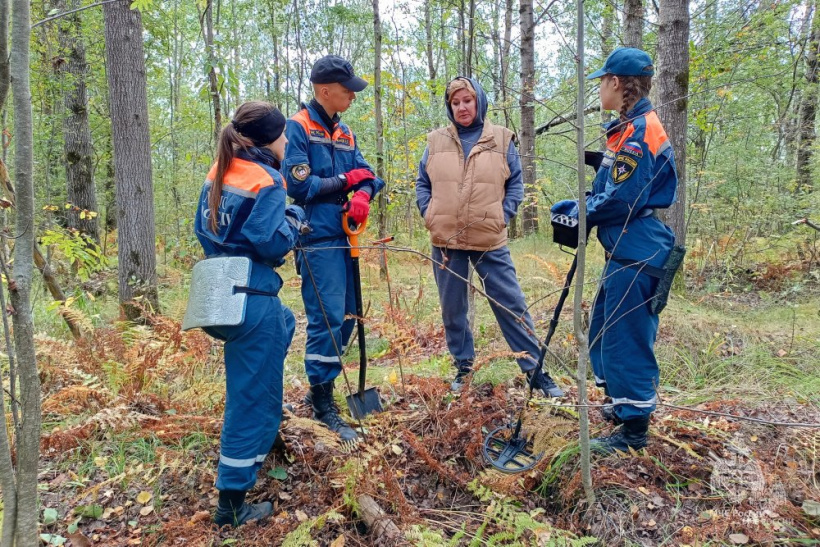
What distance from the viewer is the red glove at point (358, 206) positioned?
3398 millimetres

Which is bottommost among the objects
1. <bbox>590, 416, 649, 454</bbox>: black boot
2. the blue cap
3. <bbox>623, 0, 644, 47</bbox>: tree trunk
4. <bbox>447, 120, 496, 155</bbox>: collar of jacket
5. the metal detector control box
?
<bbox>590, 416, 649, 454</bbox>: black boot

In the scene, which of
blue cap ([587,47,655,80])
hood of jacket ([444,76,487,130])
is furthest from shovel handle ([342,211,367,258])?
blue cap ([587,47,655,80])

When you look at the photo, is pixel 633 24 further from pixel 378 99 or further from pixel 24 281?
pixel 24 281

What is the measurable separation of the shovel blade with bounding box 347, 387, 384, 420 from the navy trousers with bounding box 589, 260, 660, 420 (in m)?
1.61

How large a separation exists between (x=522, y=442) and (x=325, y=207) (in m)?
2.08

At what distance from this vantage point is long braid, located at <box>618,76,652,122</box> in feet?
9.32

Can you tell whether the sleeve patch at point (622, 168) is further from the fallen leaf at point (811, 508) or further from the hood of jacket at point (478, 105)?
the fallen leaf at point (811, 508)

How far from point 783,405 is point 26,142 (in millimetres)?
4544

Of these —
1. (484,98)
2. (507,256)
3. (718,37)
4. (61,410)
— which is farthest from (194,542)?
(718,37)

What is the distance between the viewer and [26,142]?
1660mm

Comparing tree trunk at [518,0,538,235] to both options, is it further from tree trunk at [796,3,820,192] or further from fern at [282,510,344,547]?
fern at [282,510,344,547]

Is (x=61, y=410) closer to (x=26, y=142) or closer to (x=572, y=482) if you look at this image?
(x=26, y=142)

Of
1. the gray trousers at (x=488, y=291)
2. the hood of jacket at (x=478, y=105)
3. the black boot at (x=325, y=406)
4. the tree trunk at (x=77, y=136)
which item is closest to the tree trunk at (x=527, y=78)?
the hood of jacket at (x=478, y=105)

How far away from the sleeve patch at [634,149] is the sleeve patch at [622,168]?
31 millimetres
